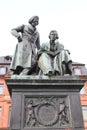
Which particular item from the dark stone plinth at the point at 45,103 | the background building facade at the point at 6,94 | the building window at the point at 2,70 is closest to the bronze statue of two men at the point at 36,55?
the dark stone plinth at the point at 45,103

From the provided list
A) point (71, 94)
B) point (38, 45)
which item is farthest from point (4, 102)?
point (71, 94)

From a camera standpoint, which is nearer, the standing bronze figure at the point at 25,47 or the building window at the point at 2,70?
the standing bronze figure at the point at 25,47

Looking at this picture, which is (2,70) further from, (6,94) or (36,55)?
(36,55)

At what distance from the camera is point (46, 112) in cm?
507

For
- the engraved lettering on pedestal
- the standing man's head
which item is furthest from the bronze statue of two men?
the engraved lettering on pedestal

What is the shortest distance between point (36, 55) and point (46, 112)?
1.89 meters

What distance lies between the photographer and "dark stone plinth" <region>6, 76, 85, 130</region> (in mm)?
4918

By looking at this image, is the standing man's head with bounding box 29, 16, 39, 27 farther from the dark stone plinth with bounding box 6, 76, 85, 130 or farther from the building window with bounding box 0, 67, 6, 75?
the building window with bounding box 0, 67, 6, 75

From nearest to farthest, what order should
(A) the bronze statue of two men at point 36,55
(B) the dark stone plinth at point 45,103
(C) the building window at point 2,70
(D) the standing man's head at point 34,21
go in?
(B) the dark stone plinth at point 45,103 < (A) the bronze statue of two men at point 36,55 < (D) the standing man's head at point 34,21 < (C) the building window at point 2,70

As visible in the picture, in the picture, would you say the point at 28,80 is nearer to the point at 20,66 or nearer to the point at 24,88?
the point at 24,88

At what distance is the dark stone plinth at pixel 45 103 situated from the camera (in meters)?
4.92

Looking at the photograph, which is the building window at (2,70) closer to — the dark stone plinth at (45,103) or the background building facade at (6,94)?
the background building facade at (6,94)

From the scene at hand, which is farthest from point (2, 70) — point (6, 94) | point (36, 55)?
point (36, 55)

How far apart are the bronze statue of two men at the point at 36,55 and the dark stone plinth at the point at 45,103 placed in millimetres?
416
